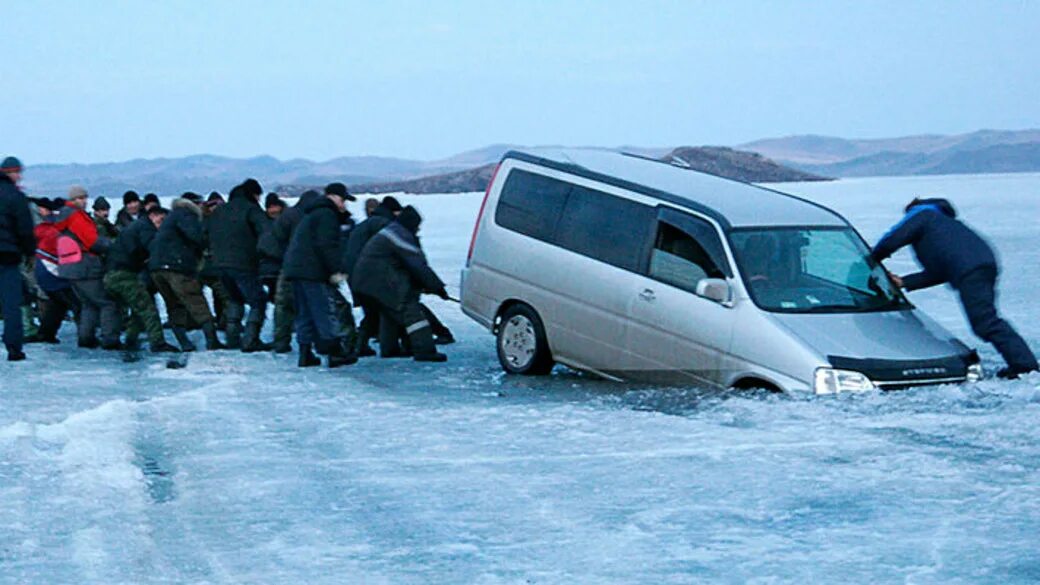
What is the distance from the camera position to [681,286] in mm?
10734

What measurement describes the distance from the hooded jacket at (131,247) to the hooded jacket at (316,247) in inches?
102

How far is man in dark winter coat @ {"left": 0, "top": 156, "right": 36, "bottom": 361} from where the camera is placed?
1352cm

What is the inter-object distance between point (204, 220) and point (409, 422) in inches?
260

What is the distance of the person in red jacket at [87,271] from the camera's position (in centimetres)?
1502

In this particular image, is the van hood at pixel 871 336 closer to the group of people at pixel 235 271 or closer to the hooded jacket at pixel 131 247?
the group of people at pixel 235 271

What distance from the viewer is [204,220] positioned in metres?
15.6

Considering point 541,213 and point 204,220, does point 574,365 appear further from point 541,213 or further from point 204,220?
point 204,220

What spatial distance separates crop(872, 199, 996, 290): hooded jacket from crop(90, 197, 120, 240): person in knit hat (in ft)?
30.8

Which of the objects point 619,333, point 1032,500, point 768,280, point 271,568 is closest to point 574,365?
point 619,333

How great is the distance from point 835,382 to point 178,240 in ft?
25.7

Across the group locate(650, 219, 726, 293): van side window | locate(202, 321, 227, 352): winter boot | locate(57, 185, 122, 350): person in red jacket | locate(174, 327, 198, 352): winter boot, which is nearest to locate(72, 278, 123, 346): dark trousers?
locate(57, 185, 122, 350): person in red jacket

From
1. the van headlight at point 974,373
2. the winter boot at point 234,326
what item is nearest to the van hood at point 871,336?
the van headlight at point 974,373

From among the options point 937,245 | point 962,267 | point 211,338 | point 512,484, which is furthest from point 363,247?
point 512,484

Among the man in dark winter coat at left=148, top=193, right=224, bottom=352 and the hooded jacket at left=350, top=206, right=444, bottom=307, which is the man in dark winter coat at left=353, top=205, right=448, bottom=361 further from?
the man in dark winter coat at left=148, top=193, right=224, bottom=352
